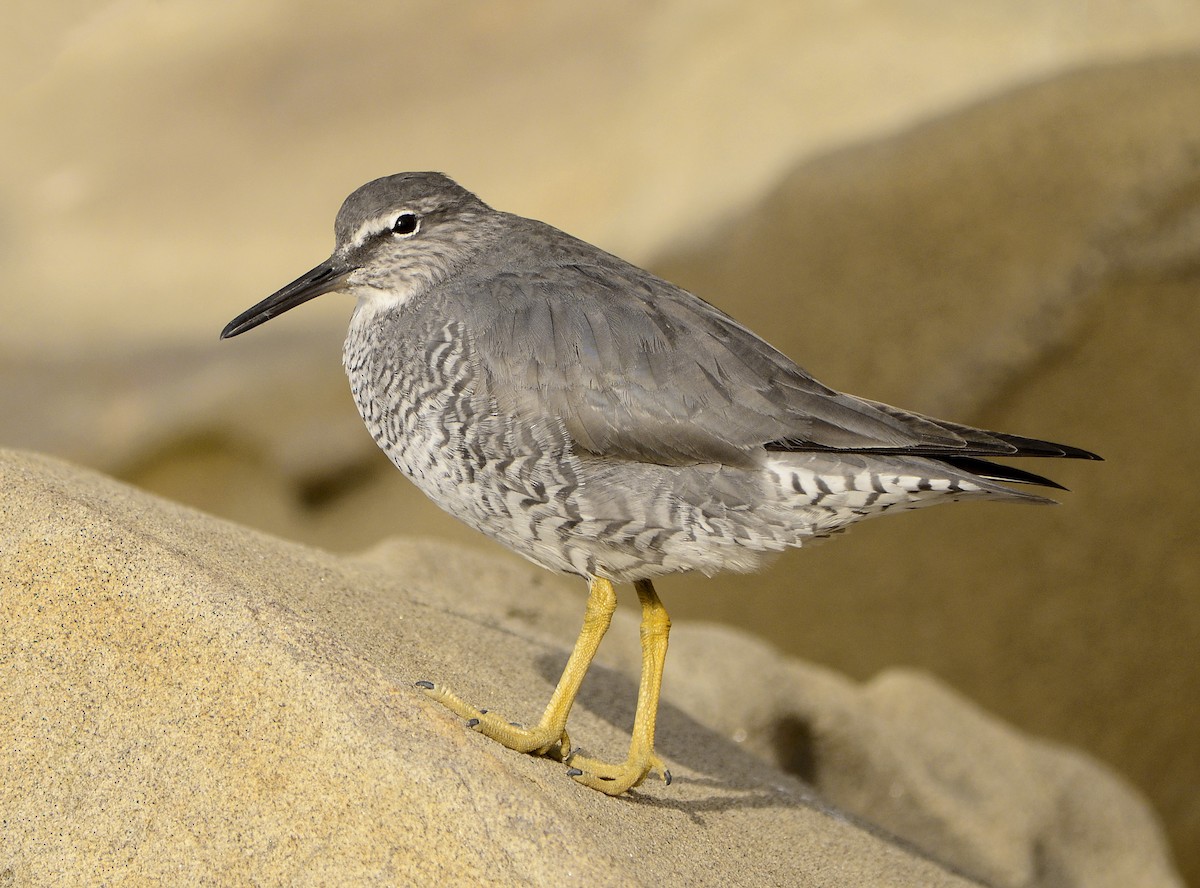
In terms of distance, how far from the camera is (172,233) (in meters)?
10.2

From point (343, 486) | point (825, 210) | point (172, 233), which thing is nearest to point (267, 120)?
point (172, 233)

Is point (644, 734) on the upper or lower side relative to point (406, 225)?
lower

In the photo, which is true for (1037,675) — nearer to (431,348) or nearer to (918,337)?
(918,337)

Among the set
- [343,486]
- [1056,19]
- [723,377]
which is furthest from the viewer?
[343,486]

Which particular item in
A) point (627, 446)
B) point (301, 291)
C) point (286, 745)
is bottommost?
point (286, 745)

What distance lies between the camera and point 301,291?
4461 mm

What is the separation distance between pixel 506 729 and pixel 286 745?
782 millimetres

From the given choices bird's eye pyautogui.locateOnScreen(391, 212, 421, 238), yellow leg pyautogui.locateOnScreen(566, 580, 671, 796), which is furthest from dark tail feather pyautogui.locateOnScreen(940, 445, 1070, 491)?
bird's eye pyautogui.locateOnScreen(391, 212, 421, 238)

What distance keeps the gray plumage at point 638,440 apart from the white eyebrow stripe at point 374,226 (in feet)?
1.72

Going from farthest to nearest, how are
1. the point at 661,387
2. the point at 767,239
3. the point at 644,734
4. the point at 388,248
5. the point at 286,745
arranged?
the point at 767,239 → the point at 388,248 → the point at 644,734 → the point at 661,387 → the point at 286,745

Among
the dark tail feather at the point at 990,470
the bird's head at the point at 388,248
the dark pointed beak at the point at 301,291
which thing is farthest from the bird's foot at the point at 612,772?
the dark pointed beak at the point at 301,291

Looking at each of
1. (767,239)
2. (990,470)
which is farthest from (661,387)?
(767,239)

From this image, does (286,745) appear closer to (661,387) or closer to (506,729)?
(506,729)

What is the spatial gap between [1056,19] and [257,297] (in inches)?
258
